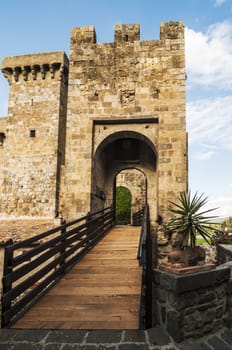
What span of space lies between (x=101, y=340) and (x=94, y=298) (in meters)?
1.15

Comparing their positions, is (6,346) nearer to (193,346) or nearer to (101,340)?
(101,340)

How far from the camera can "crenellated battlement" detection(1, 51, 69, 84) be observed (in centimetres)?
1514

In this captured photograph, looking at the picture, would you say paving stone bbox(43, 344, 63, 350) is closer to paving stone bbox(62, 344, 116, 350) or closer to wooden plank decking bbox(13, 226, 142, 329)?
paving stone bbox(62, 344, 116, 350)

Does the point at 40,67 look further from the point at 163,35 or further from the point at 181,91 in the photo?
the point at 181,91

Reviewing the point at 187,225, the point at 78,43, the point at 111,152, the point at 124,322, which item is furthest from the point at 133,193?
the point at 124,322

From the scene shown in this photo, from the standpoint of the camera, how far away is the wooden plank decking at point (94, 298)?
321 centimetres

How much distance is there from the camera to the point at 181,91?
8742mm

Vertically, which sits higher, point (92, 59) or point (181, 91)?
point (92, 59)

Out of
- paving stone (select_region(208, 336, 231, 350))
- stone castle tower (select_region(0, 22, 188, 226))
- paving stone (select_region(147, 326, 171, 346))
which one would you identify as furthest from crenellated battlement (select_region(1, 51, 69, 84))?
paving stone (select_region(208, 336, 231, 350))

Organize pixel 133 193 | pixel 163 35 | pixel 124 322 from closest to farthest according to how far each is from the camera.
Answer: pixel 124 322 → pixel 163 35 → pixel 133 193

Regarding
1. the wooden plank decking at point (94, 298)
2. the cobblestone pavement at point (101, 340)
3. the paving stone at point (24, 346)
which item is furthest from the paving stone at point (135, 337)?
the paving stone at point (24, 346)

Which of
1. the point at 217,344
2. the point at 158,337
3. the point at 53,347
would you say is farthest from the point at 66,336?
the point at 217,344

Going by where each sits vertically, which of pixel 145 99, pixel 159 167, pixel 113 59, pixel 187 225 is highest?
pixel 113 59

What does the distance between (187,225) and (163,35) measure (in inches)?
286
